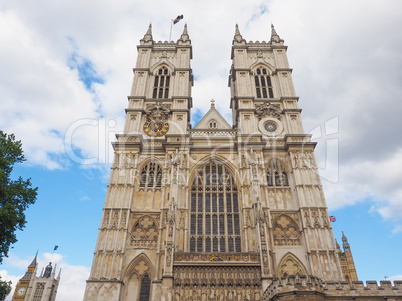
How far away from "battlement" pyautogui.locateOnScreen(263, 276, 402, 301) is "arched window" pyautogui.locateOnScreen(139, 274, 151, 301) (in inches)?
344

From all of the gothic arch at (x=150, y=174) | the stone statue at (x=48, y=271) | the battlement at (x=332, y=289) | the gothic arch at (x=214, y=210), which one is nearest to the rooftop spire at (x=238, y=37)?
the gothic arch at (x=214, y=210)

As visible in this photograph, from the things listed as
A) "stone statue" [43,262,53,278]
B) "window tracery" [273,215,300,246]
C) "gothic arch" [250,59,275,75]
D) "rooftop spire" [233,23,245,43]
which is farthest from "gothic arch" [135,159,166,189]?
"stone statue" [43,262,53,278]

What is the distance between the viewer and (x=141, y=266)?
71.0ft

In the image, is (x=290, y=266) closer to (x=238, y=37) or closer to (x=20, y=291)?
(x=238, y=37)

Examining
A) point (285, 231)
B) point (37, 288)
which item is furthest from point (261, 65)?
point (37, 288)

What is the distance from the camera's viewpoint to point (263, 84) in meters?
32.8

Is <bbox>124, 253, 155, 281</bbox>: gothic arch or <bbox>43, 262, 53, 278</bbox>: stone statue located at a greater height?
<bbox>43, 262, 53, 278</bbox>: stone statue

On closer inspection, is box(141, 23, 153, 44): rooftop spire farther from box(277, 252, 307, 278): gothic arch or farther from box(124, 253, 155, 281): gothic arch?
box(277, 252, 307, 278): gothic arch

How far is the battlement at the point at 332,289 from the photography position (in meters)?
15.1

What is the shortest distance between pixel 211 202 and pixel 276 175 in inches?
248

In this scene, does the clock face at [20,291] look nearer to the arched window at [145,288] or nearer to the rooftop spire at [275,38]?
the arched window at [145,288]

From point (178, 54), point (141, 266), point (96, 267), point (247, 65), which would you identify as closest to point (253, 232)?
point (141, 266)

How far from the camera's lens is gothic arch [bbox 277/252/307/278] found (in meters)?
21.3

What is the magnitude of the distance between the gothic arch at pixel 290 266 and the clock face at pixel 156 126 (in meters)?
15.1
